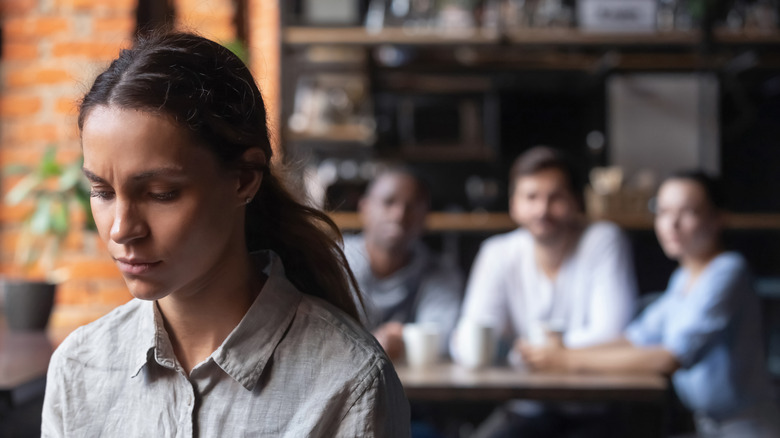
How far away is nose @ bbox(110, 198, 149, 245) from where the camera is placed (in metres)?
0.76

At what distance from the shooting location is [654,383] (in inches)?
77.3

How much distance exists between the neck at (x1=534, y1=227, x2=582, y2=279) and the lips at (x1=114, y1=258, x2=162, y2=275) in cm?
205

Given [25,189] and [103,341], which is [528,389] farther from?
[25,189]

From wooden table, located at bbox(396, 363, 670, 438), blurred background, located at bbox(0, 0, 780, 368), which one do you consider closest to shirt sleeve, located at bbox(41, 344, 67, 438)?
wooden table, located at bbox(396, 363, 670, 438)

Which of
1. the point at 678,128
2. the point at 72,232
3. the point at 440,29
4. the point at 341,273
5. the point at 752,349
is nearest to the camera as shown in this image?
the point at 341,273

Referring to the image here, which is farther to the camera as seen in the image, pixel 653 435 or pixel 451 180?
pixel 451 180

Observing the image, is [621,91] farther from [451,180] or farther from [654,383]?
[654,383]

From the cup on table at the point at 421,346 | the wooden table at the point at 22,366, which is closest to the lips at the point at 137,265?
the wooden table at the point at 22,366

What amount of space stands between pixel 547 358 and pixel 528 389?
0.17 metres

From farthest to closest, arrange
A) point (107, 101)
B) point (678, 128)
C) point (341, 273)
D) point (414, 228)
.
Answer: point (678, 128), point (414, 228), point (341, 273), point (107, 101)

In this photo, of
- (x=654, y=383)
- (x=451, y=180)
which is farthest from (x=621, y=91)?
(x=654, y=383)

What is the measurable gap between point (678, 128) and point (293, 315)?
12.1 feet

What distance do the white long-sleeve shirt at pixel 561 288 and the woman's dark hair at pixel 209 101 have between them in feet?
5.52

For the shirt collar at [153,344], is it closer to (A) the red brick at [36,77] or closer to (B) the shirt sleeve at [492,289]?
(B) the shirt sleeve at [492,289]
